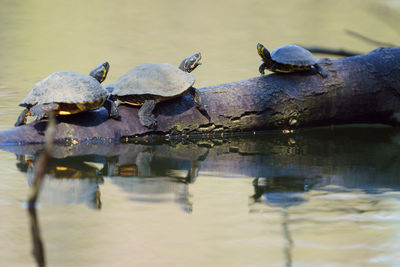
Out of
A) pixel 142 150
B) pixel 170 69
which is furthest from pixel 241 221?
pixel 170 69

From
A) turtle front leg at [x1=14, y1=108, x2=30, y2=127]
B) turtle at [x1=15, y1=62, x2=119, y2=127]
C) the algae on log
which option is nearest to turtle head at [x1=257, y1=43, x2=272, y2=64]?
the algae on log

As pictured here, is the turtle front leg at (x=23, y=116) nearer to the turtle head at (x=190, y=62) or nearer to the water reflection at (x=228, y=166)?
the water reflection at (x=228, y=166)

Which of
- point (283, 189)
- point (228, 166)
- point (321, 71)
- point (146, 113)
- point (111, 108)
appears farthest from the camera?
point (321, 71)

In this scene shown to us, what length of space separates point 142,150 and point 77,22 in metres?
8.77

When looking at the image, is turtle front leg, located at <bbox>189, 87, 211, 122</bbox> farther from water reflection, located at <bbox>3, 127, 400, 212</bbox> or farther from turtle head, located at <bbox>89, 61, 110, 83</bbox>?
turtle head, located at <bbox>89, 61, 110, 83</bbox>

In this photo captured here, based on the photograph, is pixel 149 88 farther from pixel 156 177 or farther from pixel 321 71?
pixel 321 71

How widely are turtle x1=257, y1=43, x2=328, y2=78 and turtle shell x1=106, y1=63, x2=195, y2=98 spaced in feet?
2.74

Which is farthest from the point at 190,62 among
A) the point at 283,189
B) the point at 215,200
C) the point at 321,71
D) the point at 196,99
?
the point at 215,200

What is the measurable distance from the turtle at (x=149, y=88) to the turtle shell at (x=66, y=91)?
25 cm

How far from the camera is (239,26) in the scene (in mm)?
12750

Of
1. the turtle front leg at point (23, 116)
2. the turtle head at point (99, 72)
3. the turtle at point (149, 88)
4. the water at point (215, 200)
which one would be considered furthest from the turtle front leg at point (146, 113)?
the turtle front leg at point (23, 116)

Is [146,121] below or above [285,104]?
below

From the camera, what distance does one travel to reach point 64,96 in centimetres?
385

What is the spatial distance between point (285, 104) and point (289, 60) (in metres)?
0.40
